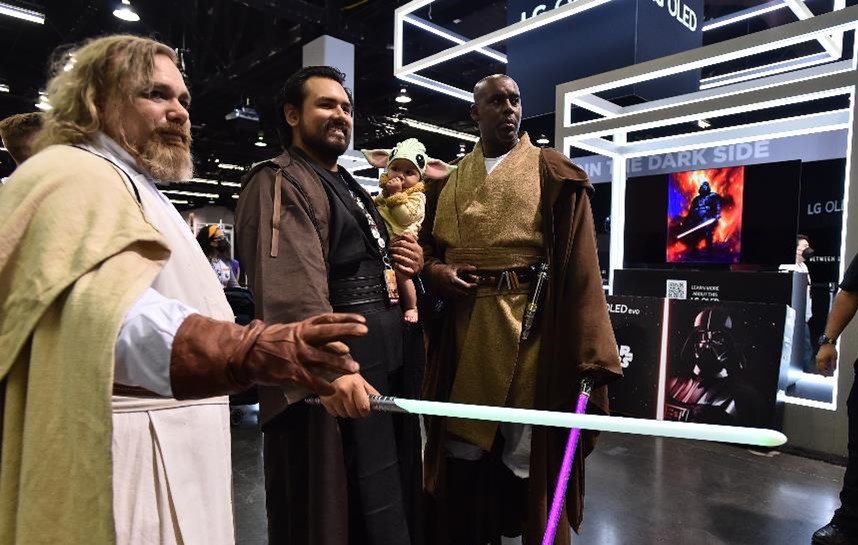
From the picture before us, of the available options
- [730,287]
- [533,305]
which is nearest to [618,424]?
[533,305]

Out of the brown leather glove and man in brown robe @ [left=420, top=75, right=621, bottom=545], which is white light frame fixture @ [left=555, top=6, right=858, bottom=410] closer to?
man in brown robe @ [left=420, top=75, right=621, bottom=545]

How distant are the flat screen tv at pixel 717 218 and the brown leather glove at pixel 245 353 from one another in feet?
15.4

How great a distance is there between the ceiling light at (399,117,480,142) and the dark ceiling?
59cm

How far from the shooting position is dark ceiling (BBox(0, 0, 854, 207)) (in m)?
7.25

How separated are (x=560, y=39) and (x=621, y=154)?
3.92 ft

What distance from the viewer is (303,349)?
71cm

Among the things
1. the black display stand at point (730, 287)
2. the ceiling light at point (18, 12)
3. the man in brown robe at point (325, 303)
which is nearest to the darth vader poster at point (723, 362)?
the black display stand at point (730, 287)

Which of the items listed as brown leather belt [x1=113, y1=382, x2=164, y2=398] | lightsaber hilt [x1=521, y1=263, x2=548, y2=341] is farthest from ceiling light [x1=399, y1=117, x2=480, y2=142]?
brown leather belt [x1=113, y1=382, x2=164, y2=398]

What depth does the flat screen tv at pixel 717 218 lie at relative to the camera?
4.35 meters

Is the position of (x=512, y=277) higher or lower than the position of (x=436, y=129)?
lower

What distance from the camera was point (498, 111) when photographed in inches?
77.0

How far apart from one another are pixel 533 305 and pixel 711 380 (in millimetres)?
2786

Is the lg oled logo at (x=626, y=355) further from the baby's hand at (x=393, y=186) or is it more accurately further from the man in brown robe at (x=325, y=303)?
the man in brown robe at (x=325, y=303)

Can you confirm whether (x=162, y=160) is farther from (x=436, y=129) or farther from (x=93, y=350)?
(x=436, y=129)
